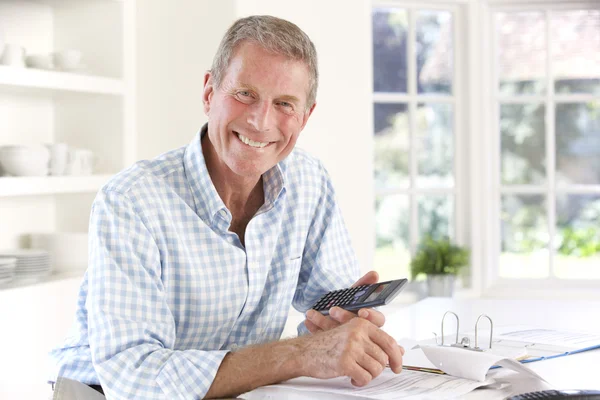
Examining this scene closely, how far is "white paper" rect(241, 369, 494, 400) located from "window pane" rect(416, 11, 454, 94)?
304 cm

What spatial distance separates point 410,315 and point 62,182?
175cm

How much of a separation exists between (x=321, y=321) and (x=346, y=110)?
249 centimetres

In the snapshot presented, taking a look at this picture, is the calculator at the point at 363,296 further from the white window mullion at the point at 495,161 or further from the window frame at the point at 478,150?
the white window mullion at the point at 495,161

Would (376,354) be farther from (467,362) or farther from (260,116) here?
(260,116)

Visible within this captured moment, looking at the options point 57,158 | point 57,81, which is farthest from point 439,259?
point 57,81

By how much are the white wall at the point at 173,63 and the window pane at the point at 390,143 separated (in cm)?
102

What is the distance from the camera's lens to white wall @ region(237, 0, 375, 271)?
3.88 meters

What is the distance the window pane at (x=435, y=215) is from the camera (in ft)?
13.9

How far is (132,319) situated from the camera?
4.42ft

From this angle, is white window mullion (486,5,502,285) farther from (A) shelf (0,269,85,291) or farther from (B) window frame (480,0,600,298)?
(A) shelf (0,269,85,291)

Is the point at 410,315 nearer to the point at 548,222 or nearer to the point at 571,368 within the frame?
the point at 571,368

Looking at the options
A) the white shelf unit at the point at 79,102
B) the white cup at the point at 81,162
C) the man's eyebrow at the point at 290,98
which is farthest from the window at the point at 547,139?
the man's eyebrow at the point at 290,98

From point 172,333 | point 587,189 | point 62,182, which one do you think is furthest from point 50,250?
point 587,189

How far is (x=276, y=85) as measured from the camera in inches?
59.8
